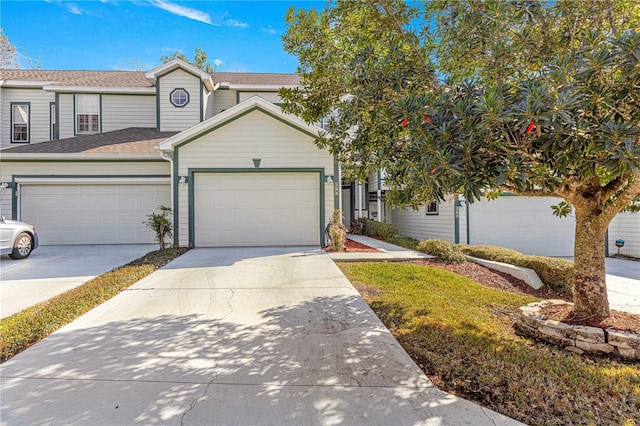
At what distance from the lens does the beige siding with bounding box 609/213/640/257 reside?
1024cm

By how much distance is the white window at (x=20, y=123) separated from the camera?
45.9 ft

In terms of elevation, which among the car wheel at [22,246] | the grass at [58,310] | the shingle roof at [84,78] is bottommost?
the grass at [58,310]

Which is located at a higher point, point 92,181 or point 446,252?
point 92,181

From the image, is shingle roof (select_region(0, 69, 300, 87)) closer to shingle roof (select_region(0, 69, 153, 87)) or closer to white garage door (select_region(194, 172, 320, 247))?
shingle roof (select_region(0, 69, 153, 87))

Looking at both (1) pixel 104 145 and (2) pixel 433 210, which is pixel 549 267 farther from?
(1) pixel 104 145

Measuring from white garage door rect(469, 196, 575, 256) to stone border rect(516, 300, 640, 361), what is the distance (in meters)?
7.68

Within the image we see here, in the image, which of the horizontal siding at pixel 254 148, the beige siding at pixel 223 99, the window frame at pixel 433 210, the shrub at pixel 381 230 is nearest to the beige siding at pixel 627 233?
the window frame at pixel 433 210

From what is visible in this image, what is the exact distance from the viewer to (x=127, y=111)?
46.9ft

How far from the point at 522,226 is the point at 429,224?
9.82ft

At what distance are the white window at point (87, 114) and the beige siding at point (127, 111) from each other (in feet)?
0.95

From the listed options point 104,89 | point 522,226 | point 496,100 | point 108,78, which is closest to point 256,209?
point 496,100

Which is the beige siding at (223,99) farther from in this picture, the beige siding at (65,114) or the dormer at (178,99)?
the beige siding at (65,114)

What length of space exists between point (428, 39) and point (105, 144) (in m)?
11.2

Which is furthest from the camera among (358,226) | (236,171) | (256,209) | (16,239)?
(358,226)
